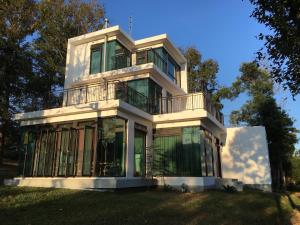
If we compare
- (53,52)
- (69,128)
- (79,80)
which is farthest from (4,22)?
(69,128)

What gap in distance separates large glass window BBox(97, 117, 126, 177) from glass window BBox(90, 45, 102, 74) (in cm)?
610

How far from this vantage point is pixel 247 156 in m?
20.1

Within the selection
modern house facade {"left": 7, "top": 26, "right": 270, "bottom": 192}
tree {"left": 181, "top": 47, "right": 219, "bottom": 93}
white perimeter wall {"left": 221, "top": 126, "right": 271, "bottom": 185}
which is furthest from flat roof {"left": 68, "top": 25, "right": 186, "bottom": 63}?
tree {"left": 181, "top": 47, "right": 219, "bottom": 93}

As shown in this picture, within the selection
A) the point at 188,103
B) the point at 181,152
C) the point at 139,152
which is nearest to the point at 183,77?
the point at 188,103

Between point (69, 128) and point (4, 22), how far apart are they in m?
14.3

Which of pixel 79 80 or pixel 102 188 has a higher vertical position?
pixel 79 80

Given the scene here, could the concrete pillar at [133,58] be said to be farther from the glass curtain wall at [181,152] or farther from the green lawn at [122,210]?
the green lawn at [122,210]

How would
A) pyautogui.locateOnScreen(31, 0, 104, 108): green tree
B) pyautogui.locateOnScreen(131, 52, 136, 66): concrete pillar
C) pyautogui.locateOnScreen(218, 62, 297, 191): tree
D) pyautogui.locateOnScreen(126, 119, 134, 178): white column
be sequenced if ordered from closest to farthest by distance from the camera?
1. pyautogui.locateOnScreen(126, 119, 134, 178): white column
2. pyautogui.locateOnScreen(131, 52, 136, 66): concrete pillar
3. pyautogui.locateOnScreen(218, 62, 297, 191): tree
4. pyautogui.locateOnScreen(31, 0, 104, 108): green tree

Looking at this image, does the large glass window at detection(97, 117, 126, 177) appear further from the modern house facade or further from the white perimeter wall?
the white perimeter wall

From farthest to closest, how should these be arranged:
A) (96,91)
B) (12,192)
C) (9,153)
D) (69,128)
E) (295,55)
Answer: (9,153) < (96,91) < (69,128) < (12,192) < (295,55)

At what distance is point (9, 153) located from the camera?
31312 millimetres

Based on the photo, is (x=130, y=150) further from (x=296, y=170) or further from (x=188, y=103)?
(x=296, y=170)

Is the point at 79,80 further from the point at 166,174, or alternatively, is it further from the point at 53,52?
the point at 53,52

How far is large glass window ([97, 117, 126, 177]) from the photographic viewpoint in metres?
13.3
